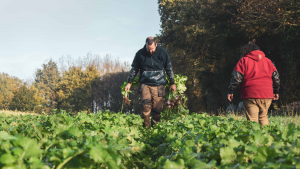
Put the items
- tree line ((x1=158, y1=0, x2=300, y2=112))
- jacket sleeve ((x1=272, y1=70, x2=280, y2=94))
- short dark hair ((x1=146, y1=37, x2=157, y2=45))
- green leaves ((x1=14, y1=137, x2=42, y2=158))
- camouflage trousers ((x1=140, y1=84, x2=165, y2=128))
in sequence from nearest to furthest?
green leaves ((x1=14, y1=137, x2=42, y2=158)), jacket sleeve ((x1=272, y1=70, x2=280, y2=94)), short dark hair ((x1=146, y1=37, x2=157, y2=45)), camouflage trousers ((x1=140, y1=84, x2=165, y2=128)), tree line ((x1=158, y1=0, x2=300, y2=112))

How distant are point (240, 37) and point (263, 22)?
11.4ft

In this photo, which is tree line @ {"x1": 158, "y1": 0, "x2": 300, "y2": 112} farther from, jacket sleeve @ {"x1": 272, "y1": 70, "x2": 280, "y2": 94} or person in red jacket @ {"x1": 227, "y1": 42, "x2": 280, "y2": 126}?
person in red jacket @ {"x1": 227, "y1": 42, "x2": 280, "y2": 126}

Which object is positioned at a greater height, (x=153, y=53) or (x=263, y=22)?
(x=263, y=22)

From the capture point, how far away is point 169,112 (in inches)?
310

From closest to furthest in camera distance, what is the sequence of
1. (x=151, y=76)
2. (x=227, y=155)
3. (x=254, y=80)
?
(x=227, y=155) < (x=254, y=80) < (x=151, y=76)

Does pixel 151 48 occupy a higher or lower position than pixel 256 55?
higher

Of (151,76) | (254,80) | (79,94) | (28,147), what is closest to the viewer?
(28,147)

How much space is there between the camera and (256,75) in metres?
4.69

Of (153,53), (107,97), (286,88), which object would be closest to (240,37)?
(286,88)

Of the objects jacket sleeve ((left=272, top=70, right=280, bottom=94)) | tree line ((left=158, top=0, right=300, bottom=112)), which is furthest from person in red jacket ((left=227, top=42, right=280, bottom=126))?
tree line ((left=158, top=0, right=300, bottom=112))

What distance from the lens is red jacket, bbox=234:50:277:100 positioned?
4664 mm

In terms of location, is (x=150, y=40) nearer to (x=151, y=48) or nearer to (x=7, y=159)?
(x=151, y=48)

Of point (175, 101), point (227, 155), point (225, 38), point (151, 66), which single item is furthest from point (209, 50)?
point (227, 155)

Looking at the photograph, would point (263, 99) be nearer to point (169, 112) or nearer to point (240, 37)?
point (169, 112)
